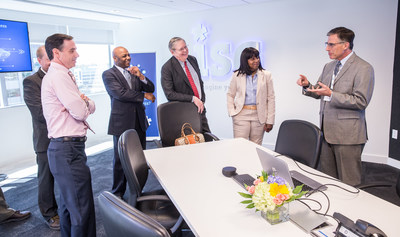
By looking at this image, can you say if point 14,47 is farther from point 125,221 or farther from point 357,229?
point 357,229

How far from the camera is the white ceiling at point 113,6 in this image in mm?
4168

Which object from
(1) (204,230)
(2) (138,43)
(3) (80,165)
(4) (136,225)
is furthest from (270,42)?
(4) (136,225)

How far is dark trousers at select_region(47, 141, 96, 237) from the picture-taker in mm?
2064

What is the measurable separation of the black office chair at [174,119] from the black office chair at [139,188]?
2.79 ft

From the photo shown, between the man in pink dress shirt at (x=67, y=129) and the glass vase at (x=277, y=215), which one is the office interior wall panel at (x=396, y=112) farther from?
the man in pink dress shirt at (x=67, y=129)

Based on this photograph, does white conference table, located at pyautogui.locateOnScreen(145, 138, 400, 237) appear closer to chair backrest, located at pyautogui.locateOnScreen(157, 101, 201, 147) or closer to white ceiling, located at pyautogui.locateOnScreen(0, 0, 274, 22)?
chair backrest, located at pyautogui.locateOnScreen(157, 101, 201, 147)

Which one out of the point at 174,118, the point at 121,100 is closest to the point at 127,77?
A: the point at 121,100

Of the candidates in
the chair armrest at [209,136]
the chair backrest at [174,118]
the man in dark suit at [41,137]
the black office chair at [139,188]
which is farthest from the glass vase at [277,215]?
the man in dark suit at [41,137]

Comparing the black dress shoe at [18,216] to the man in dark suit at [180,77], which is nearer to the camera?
the black dress shoe at [18,216]

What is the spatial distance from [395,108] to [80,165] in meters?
4.04

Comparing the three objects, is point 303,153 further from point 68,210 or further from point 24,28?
point 24,28

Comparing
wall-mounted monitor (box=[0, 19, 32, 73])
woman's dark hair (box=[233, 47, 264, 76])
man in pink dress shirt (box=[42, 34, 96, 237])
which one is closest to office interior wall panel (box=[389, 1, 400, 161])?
woman's dark hair (box=[233, 47, 264, 76])

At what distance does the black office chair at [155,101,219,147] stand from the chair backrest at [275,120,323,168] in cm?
77

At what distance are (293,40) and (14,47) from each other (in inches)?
163
